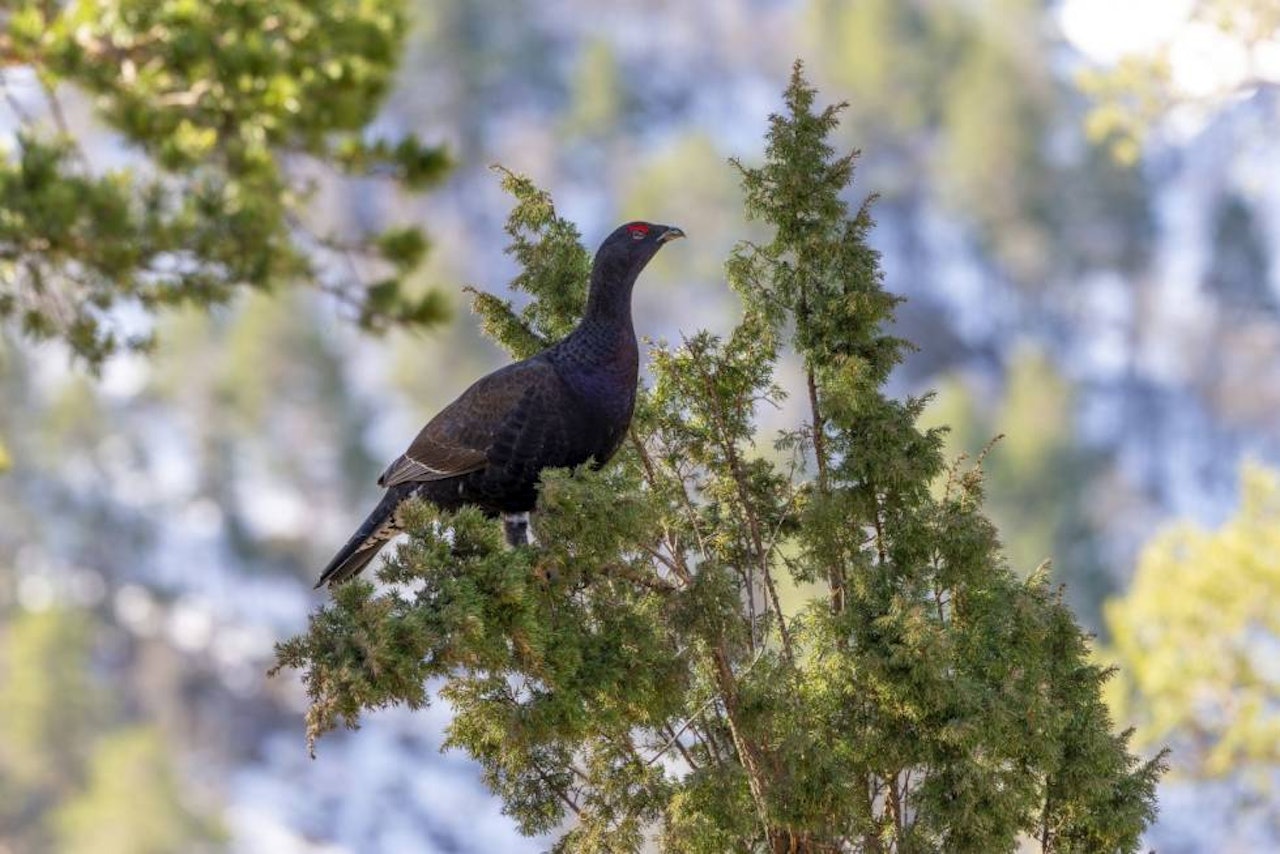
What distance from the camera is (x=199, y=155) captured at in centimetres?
558

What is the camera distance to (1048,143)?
245ft

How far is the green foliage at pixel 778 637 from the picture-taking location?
6.17 metres

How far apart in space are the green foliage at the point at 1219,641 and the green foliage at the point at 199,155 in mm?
13607

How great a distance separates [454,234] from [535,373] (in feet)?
241

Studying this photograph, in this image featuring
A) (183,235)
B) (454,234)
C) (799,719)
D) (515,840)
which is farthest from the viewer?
(454,234)

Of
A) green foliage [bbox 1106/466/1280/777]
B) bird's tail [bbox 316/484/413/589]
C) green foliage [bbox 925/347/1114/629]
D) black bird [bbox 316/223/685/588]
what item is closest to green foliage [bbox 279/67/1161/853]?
black bird [bbox 316/223/685/588]

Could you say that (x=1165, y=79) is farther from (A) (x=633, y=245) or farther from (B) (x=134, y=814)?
(B) (x=134, y=814)

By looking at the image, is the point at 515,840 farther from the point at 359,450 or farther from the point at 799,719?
the point at 799,719

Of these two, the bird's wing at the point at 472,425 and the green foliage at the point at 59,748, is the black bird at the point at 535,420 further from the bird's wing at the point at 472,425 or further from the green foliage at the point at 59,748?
the green foliage at the point at 59,748

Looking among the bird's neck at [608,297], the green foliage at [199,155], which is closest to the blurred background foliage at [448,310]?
the green foliage at [199,155]

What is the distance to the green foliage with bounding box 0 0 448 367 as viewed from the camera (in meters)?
5.43

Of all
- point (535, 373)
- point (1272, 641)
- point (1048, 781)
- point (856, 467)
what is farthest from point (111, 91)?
point (1272, 641)

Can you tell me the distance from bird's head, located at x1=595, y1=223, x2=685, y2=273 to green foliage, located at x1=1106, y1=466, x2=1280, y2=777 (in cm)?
1127

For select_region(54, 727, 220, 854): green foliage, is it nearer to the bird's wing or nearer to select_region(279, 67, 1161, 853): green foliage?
the bird's wing
